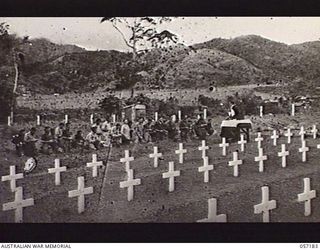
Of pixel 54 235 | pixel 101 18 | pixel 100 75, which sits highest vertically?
pixel 101 18

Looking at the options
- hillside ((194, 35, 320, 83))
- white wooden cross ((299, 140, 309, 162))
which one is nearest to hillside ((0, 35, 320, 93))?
hillside ((194, 35, 320, 83))

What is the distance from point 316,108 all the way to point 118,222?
1.39 feet

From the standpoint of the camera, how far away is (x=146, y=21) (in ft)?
4.23

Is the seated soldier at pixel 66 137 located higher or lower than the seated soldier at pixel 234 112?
lower

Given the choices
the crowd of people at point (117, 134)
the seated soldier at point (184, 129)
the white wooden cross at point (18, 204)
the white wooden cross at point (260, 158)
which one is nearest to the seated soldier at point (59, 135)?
the crowd of people at point (117, 134)

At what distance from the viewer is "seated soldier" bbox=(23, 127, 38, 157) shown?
1.28m

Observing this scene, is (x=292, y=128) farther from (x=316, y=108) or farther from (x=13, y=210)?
(x=13, y=210)

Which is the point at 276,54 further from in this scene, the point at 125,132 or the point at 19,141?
the point at 19,141

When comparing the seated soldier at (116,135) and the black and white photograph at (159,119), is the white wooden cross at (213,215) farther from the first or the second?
the seated soldier at (116,135)

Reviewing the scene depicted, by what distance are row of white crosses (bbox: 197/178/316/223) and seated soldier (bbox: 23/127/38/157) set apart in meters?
0.33

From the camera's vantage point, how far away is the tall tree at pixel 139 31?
129 cm

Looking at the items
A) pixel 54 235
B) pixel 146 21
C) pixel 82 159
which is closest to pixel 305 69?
pixel 146 21

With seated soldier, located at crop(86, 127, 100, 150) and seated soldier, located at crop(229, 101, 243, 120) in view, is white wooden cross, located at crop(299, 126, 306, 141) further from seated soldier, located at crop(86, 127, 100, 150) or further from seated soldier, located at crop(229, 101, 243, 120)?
seated soldier, located at crop(86, 127, 100, 150)

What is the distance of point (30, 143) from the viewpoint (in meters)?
1.28
